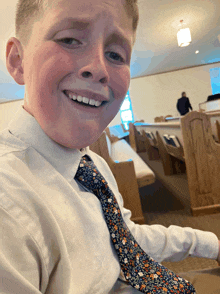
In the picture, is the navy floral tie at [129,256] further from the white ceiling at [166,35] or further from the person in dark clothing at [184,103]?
the person in dark clothing at [184,103]

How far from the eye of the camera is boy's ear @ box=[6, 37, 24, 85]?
0.57 metres

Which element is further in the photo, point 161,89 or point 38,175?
point 161,89

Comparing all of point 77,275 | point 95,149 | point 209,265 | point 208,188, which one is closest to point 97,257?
point 77,275

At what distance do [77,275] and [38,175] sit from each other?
0.23m

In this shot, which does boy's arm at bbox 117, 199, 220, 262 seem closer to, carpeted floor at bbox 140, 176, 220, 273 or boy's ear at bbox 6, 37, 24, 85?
boy's ear at bbox 6, 37, 24, 85

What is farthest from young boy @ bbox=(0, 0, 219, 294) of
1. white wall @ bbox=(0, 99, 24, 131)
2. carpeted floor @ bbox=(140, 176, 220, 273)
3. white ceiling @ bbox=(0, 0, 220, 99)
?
white wall @ bbox=(0, 99, 24, 131)

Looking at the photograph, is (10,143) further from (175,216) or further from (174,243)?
(175,216)

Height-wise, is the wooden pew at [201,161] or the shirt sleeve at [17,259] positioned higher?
the shirt sleeve at [17,259]

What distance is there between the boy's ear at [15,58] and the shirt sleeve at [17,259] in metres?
0.37

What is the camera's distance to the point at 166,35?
20.1 feet

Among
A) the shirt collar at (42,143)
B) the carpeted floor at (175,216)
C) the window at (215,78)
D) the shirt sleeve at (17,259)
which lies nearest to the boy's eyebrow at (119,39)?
the shirt collar at (42,143)

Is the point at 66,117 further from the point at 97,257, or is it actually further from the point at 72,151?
the point at 97,257

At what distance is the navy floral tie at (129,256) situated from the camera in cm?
56

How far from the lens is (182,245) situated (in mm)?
740
